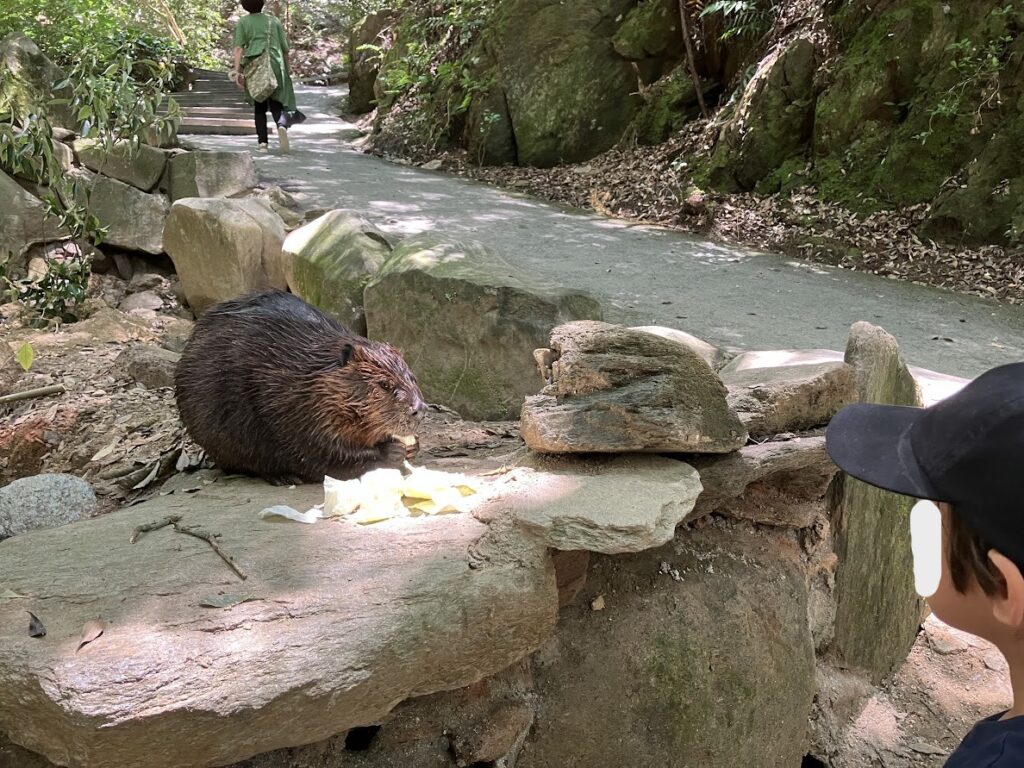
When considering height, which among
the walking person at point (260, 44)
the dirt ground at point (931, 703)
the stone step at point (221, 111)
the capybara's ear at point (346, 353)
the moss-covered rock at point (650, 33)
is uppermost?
the moss-covered rock at point (650, 33)

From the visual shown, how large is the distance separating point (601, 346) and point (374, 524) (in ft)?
3.35

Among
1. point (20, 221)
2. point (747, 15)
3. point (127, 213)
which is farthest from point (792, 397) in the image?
point (747, 15)

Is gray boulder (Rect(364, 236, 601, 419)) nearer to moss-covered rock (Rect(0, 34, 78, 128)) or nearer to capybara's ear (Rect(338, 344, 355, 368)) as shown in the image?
capybara's ear (Rect(338, 344, 355, 368))

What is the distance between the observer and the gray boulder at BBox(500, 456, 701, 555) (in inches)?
94.5

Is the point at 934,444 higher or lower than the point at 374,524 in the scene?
higher

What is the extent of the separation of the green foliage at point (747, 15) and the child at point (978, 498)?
29.0ft

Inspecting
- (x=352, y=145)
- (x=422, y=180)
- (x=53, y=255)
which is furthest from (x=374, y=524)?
(x=352, y=145)

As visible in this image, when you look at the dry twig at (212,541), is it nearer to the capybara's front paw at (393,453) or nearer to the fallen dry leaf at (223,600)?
the fallen dry leaf at (223,600)

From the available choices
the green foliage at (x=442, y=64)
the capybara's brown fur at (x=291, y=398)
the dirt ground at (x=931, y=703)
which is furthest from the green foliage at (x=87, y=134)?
the dirt ground at (x=931, y=703)

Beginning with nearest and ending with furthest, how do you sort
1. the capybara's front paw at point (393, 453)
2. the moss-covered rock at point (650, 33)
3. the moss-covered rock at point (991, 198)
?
the capybara's front paw at point (393, 453)
the moss-covered rock at point (991, 198)
the moss-covered rock at point (650, 33)

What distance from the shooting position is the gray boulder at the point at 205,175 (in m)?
7.91

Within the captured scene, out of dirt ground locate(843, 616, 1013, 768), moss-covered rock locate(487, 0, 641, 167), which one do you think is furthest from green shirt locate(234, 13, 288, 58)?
dirt ground locate(843, 616, 1013, 768)

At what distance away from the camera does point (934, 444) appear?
4.72 ft

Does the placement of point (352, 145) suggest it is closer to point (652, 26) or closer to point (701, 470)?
point (652, 26)
